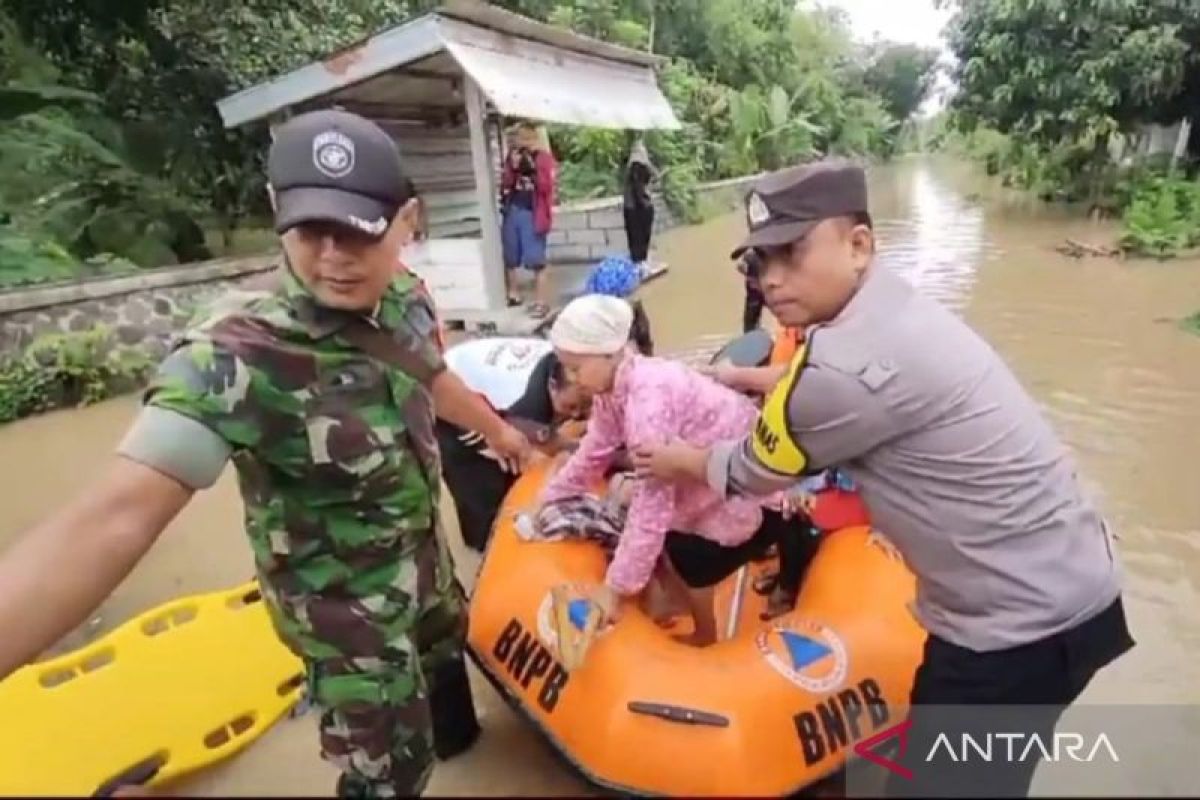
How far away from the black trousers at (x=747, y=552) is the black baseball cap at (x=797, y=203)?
1.40m

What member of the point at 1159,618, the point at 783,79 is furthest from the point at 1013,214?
the point at 1159,618

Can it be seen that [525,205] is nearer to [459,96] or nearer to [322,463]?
[459,96]

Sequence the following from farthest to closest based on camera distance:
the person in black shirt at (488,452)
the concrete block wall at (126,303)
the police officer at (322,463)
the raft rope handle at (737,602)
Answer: the concrete block wall at (126,303)
the person in black shirt at (488,452)
the raft rope handle at (737,602)
the police officer at (322,463)

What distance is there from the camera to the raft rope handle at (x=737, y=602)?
361 cm

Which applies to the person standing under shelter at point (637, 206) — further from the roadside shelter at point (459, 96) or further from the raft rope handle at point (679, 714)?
the raft rope handle at point (679, 714)

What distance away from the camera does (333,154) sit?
183 centimetres

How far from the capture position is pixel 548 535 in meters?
3.32

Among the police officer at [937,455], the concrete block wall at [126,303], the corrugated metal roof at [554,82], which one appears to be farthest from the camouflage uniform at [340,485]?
the corrugated metal roof at [554,82]

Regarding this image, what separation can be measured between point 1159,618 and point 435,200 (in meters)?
8.89

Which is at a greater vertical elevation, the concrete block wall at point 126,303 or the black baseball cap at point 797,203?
the black baseball cap at point 797,203

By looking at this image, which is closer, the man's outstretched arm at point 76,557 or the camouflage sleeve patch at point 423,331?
the man's outstretched arm at point 76,557

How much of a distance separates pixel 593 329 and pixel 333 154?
118cm

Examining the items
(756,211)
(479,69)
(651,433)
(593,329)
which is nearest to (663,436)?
(651,433)

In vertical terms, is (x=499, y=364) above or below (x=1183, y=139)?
above
